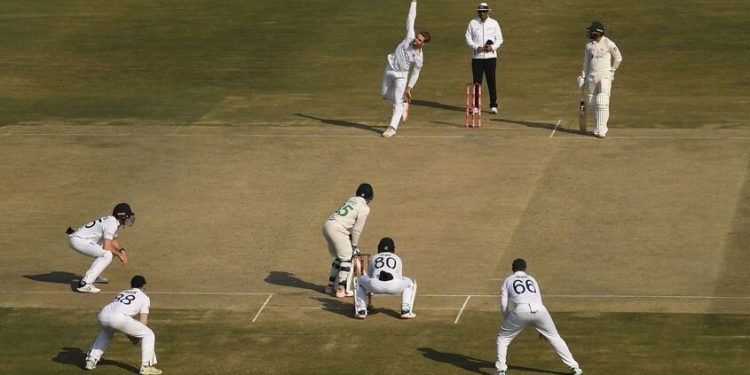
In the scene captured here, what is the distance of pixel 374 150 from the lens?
119 feet

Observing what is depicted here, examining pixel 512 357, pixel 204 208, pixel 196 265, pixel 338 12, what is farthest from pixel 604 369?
pixel 338 12

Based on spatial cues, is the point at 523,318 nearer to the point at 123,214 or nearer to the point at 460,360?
the point at 460,360

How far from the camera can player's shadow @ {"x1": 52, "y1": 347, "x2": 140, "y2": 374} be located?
25453 mm

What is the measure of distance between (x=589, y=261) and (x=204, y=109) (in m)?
13.3

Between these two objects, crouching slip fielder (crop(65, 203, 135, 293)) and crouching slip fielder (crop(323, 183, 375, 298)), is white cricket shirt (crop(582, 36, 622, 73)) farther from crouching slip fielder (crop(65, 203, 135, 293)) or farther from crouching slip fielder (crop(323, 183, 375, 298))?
crouching slip fielder (crop(65, 203, 135, 293))

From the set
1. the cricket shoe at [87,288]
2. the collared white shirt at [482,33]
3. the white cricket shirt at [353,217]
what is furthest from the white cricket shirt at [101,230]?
the collared white shirt at [482,33]

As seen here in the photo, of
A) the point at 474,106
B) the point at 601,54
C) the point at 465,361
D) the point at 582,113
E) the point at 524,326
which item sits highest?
the point at 601,54

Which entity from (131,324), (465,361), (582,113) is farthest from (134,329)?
(582,113)

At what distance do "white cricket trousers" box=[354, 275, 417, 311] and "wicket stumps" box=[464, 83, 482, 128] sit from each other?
10257 mm

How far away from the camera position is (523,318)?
78.7 ft

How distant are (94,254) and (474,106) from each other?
1173 cm

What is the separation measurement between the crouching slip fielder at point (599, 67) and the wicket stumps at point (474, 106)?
7.89 ft

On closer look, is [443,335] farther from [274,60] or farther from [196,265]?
[274,60]

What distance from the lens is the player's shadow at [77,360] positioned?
2545 cm
